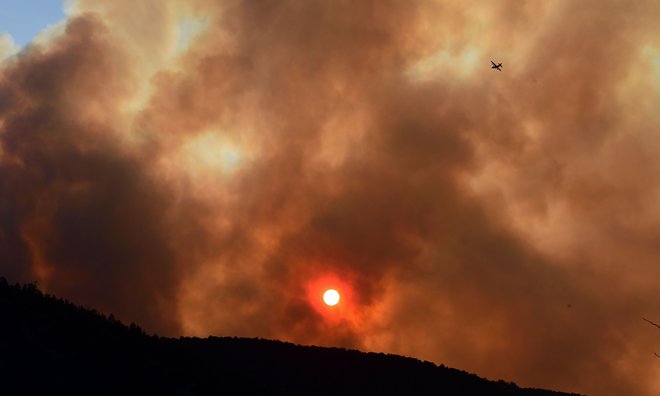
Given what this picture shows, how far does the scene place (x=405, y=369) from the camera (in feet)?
325

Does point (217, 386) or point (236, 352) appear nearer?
point (217, 386)

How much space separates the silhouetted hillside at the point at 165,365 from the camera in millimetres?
58125

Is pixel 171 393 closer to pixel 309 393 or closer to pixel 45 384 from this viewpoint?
pixel 45 384

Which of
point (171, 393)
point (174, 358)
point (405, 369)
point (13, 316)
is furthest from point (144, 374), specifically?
point (405, 369)

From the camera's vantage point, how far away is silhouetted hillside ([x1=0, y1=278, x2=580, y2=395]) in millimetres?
58125

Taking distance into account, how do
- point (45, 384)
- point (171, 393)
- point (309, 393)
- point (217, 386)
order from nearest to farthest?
point (45, 384) → point (171, 393) → point (217, 386) → point (309, 393)

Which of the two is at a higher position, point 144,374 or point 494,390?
point 494,390

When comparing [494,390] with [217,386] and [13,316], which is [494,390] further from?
[13,316]

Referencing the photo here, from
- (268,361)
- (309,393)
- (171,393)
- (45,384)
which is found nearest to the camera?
(45,384)

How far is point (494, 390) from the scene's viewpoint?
3851 inches

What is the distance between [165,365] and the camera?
67.5m

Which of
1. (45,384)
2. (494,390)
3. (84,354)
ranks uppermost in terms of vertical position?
(494,390)

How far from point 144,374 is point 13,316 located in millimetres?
13729

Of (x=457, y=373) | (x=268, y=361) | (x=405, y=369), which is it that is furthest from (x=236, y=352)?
(x=457, y=373)
